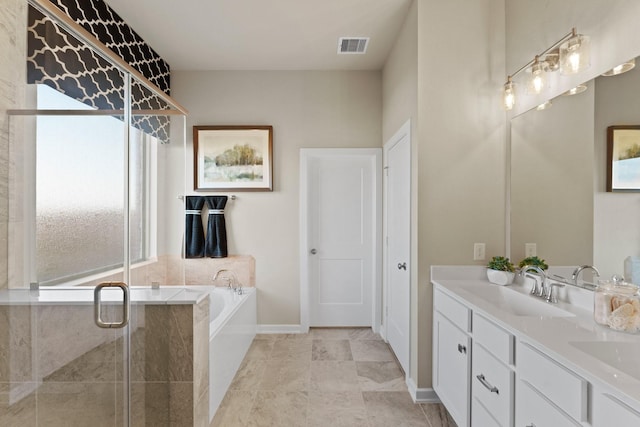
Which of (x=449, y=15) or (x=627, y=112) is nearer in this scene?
(x=627, y=112)

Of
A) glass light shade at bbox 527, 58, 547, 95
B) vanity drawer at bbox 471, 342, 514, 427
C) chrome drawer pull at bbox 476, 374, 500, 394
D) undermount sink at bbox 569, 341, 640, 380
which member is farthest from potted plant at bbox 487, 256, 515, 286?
glass light shade at bbox 527, 58, 547, 95

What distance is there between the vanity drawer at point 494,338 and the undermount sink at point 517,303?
0.11 m

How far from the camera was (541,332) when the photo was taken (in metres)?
1.28

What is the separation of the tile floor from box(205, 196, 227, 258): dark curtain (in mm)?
1029

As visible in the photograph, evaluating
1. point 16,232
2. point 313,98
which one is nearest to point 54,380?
point 16,232

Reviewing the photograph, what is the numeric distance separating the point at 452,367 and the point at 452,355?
0.23ft

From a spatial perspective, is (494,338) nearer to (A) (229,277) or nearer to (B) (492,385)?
(B) (492,385)

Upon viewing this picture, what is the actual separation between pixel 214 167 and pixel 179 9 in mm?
1497

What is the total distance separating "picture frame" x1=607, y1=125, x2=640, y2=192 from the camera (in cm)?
136

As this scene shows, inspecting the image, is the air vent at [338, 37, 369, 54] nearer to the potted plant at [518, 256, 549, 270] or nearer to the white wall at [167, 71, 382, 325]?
the white wall at [167, 71, 382, 325]

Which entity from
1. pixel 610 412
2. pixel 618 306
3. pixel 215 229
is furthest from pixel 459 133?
pixel 215 229

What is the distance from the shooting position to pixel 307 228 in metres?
3.65

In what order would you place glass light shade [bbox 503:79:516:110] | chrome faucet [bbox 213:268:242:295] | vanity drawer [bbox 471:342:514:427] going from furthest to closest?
chrome faucet [bbox 213:268:242:295], glass light shade [bbox 503:79:516:110], vanity drawer [bbox 471:342:514:427]

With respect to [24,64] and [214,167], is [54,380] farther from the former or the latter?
[214,167]
